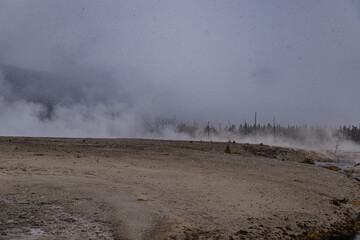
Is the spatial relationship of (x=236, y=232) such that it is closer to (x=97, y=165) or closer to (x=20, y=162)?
(x=97, y=165)

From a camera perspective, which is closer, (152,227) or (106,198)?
(152,227)

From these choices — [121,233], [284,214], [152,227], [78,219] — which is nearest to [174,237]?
[152,227]

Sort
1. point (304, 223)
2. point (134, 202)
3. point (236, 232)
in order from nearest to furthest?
point (236, 232) < point (134, 202) < point (304, 223)

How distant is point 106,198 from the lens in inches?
438

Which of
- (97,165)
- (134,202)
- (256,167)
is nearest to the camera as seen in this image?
(134,202)

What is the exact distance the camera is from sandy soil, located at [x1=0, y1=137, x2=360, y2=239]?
8874mm

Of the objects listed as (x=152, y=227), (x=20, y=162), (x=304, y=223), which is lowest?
(x=304, y=223)

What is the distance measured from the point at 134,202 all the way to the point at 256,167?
13.1 meters

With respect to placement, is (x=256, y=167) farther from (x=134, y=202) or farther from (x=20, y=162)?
(x=20, y=162)

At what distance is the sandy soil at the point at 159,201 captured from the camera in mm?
8874

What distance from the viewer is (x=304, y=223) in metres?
11.8

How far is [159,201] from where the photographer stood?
11.7m

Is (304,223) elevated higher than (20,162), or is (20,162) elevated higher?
(20,162)

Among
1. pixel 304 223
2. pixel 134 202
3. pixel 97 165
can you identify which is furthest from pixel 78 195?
pixel 304 223
